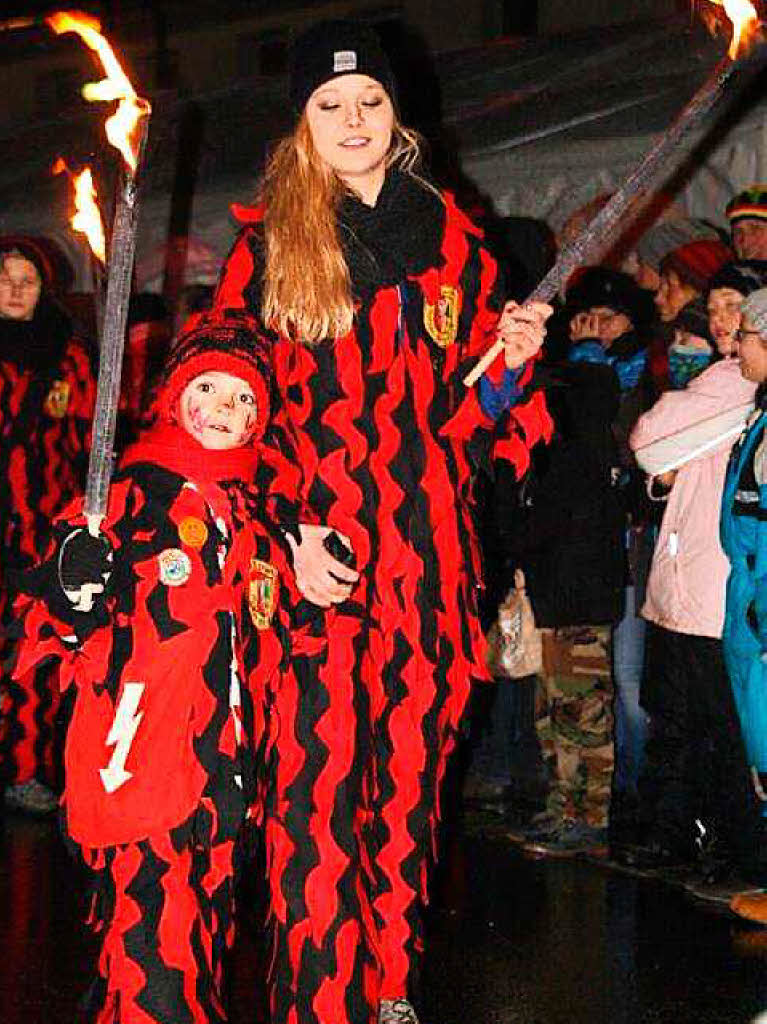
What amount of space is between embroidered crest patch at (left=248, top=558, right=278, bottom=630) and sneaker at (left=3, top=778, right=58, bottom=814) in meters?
3.06

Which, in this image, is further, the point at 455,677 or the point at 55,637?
the point at 455,677

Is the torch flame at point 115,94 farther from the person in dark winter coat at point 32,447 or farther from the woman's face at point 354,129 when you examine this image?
the person in dark winter coat at point 32,447

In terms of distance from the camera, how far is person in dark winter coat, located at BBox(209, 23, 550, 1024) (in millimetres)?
3707

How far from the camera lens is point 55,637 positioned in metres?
3.61

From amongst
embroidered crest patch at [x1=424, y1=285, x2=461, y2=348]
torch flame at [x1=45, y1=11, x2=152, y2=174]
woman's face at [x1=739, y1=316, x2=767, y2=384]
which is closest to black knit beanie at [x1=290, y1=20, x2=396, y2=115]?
embroidered crest patch at [x1=424, y1=285, x2=461, y2=348]

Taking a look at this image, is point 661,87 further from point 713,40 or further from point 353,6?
point 353,6

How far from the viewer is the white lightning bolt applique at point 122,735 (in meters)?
3.55

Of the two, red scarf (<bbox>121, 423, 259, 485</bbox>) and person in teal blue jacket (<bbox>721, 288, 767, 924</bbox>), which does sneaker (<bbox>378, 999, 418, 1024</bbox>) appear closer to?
red scarf (<bbox>121, 423, 259, 485</bbox>)

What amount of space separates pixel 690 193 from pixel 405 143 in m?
3.23

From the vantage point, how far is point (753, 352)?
515cm

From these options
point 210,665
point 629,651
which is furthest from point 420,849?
point 629,651

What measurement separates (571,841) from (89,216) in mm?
3208

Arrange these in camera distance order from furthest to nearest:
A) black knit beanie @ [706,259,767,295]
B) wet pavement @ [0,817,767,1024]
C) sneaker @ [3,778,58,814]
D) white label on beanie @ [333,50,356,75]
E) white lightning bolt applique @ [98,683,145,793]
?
sneaker @ [3,778,58,814], black knit beanie @ [706,259,767,295], wet pavement @ [0,817,767,1024], white label on beanie @ [333,50,356,75], white lightning bolt applique @ [98,683,145,793]

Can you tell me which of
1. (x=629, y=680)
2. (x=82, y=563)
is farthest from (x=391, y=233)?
(x=629, y=680)
